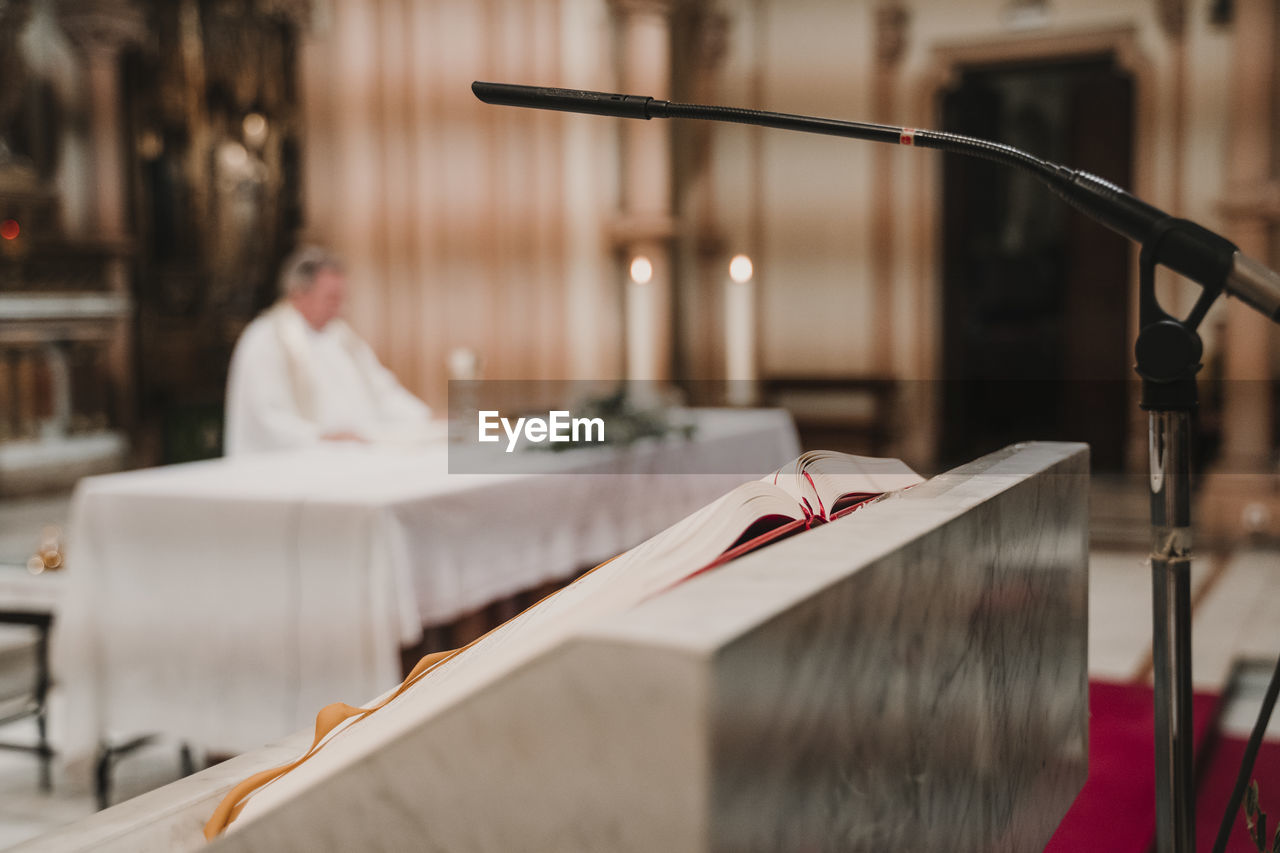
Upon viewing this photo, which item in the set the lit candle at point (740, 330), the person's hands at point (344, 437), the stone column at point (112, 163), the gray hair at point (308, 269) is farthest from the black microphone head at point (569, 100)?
the stone column at point (112, 163)

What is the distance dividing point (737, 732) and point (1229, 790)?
88.8 inches

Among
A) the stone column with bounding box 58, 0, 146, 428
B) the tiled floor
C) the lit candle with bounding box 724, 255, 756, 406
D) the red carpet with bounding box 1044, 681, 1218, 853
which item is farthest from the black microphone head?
the stone column with bounding box 58, 0, 146, 428

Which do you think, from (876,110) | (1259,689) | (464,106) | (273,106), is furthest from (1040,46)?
(273,106)

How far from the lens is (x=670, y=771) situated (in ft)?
2.16

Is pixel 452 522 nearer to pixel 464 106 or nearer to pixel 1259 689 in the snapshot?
pixel 1259 689

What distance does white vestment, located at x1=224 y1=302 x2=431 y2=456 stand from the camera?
4.48 metres

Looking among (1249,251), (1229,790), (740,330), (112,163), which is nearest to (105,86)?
(112,163)

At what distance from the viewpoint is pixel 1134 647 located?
418 cm

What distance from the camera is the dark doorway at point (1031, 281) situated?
8.07 meters

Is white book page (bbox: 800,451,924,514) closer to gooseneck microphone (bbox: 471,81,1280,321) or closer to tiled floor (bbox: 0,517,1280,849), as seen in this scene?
gooseneck microphone (bbox: 471,81,1280,321)

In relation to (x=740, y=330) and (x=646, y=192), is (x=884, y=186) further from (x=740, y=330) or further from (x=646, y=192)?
(x=740, y=330)

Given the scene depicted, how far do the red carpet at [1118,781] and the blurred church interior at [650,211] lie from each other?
3699mm

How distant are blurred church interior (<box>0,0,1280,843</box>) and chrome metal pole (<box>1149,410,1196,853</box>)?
5.36 m

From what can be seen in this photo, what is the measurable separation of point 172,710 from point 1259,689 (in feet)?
10.6
